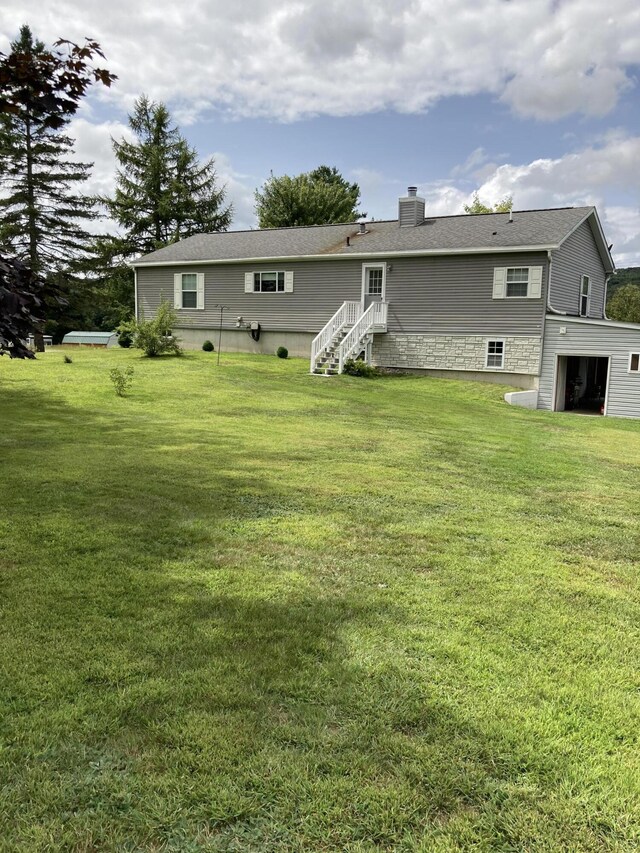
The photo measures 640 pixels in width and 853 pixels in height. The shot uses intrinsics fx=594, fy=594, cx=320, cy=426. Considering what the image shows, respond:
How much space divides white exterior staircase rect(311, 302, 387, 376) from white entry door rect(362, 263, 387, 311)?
0.37 meters

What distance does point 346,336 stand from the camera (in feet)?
59.6

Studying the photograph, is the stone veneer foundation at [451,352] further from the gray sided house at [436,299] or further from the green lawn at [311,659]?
the green lawn at [311,659]

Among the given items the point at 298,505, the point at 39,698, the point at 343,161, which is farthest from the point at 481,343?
the point at 343,161

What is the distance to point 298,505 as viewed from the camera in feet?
17.6

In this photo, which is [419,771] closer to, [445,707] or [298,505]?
[445,707]

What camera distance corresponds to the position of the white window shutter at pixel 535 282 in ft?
56.7

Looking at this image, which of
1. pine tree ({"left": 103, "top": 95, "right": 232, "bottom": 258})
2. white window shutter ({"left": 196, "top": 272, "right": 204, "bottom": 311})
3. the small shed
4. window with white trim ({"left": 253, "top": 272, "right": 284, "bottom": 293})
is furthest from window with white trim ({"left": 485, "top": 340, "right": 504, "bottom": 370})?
pine tree ({"left": 103, "top": 95, "right": 232, "bottom": 258})

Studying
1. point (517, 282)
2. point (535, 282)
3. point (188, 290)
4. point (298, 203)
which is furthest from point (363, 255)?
point (298, 203)

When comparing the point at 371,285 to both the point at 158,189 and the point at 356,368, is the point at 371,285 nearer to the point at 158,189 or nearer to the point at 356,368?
the point at 356,368

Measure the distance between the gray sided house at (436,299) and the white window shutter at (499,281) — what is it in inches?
1.7

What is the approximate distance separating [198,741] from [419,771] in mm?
822

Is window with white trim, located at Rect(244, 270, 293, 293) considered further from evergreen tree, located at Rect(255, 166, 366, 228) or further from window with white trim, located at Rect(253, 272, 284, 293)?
evergreen tree, located at Rect(255, 166, 366, 228)

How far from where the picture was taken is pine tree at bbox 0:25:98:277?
28.7m

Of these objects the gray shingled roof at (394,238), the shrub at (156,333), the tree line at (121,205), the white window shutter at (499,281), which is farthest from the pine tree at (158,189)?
the white window shutter at (499,281)
